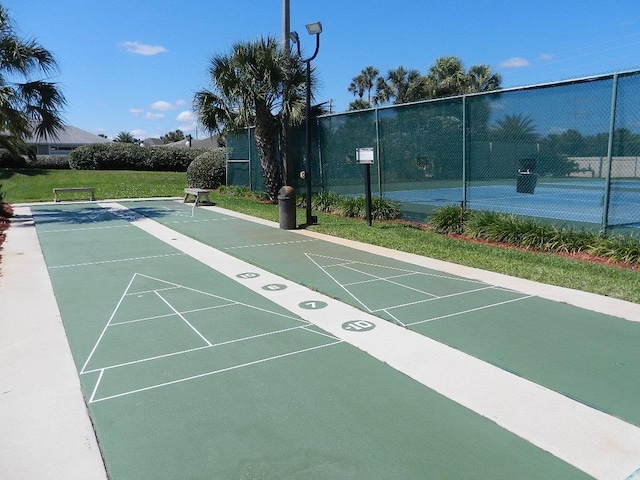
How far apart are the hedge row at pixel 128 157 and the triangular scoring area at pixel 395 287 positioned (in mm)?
27412

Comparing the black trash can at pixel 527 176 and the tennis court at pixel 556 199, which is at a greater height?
the black trash can at pixel 527 176

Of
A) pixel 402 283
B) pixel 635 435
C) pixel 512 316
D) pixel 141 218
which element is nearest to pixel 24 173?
pixel 141 218

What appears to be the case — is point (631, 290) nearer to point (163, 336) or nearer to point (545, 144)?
point (545, 144)

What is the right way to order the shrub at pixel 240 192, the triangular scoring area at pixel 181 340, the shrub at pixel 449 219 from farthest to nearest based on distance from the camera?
the shrub at pixel 240 192 → the shrub at pixel 449 219 → the triangular scoring area at pixel 181 340

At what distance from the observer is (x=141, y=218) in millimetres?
14469

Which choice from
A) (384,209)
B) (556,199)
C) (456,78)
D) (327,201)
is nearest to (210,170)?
(327,201)

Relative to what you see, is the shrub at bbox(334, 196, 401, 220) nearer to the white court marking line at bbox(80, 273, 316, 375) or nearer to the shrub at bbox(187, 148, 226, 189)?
the white court marking line at bbox(80, 273, 316, 375)

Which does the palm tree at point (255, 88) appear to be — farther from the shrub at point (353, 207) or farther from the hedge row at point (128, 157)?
the hedge row at point (128, 157)

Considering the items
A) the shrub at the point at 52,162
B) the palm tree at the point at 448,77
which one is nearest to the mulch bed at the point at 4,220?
the shrub at the point at 52,162

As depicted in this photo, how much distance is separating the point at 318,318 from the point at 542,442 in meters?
2.78

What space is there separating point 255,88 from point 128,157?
19107 millimetres

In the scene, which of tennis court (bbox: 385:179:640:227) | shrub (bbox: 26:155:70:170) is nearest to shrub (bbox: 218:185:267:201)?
tennis court (bbox: 385:179:640:227)

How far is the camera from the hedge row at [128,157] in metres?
31.2

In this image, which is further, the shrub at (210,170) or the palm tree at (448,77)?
the palm tree at (448,77)
